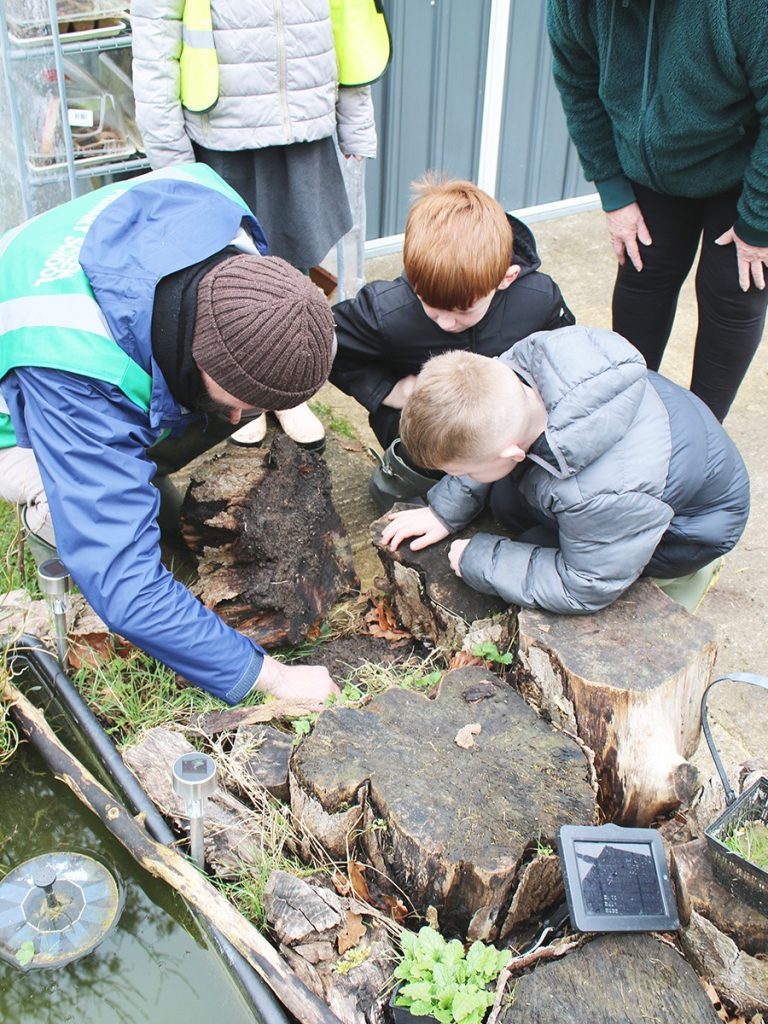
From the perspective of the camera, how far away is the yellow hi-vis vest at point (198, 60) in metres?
3.15

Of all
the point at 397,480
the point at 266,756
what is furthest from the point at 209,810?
the point at 397,480

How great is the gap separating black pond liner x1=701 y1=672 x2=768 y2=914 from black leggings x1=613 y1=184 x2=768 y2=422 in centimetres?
144

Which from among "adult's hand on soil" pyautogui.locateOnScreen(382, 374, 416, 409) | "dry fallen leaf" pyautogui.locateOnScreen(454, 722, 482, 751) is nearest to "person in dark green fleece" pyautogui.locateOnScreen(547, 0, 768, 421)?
"adult's hand on soil" pyautogui.locateOnScreen(382, 374, 416, 409)

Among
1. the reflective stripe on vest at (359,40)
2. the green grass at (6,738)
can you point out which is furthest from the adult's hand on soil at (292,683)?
the reflective stripe on vest at (359,40)

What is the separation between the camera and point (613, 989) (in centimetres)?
172

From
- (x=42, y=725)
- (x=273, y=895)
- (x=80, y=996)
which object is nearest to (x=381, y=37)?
(x=42, y=725)

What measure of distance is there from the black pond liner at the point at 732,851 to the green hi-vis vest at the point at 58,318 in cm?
141

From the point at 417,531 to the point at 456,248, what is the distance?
76 centimetres

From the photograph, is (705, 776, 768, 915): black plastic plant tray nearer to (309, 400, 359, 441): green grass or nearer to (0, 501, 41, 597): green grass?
(0, 501, 41, 597): green grass

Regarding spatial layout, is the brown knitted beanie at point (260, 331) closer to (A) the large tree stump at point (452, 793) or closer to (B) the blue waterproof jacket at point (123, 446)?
(B) the blue waterproof jacket at point (123, 446)

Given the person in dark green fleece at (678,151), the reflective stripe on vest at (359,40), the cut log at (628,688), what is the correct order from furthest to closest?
the reflective stripe on vest at (359,40), the person in dark green fleece at (678,151), the cut log at (628,688)

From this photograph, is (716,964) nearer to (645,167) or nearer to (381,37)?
(645,167)

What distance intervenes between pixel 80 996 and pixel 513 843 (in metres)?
0.85

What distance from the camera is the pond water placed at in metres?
1.78
